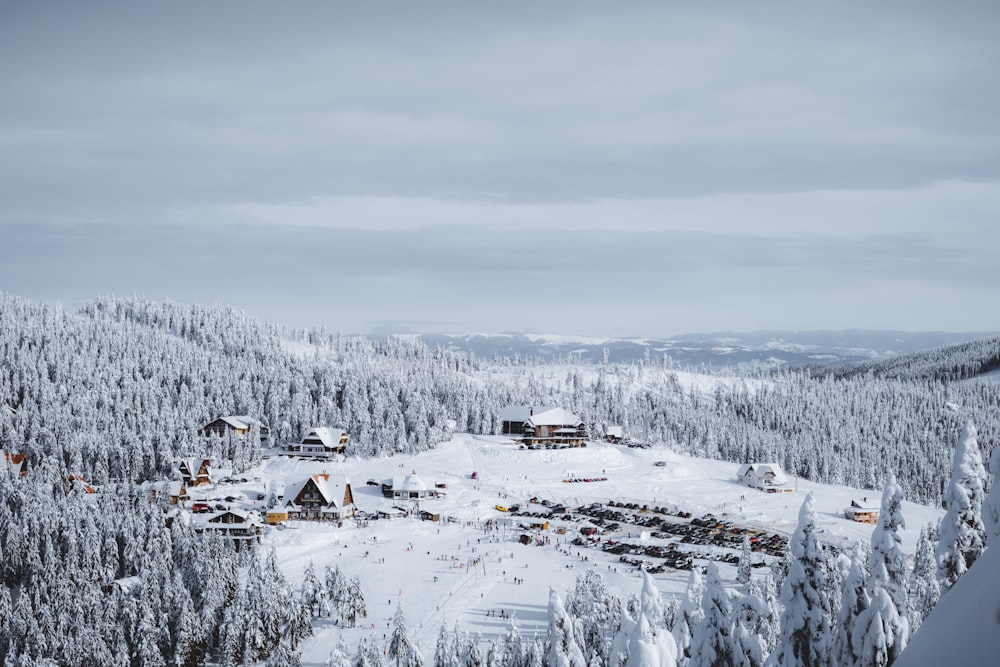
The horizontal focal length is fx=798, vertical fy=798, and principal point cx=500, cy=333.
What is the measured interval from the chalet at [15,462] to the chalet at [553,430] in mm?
70923

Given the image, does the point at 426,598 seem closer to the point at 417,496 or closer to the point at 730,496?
the point at 417,496

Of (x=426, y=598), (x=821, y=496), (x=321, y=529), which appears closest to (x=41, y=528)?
(x=321, y=529)

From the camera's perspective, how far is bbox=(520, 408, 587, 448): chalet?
434ft

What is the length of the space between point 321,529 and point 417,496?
19.1m

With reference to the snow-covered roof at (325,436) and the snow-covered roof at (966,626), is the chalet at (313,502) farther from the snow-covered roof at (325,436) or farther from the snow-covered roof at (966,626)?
the snow-covered roof at (966,626)

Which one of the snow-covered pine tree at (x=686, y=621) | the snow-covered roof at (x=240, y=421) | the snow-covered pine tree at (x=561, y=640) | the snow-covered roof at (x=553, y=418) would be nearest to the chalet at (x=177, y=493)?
the snow-covered roof at (x=240, y=421)

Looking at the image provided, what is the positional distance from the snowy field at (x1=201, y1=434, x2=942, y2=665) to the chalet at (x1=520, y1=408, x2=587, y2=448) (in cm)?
370

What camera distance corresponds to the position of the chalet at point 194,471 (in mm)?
100000

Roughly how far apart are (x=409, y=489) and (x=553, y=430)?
139 feet

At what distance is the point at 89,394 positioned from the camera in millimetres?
134750

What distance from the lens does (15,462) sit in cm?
10150

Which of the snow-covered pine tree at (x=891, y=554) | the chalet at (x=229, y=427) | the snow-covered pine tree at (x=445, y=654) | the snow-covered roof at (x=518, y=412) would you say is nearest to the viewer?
the snow-covered pine tree at (x=891, y=554)

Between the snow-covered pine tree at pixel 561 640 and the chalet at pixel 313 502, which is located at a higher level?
the snow-covered pine tree at pixel 561 640

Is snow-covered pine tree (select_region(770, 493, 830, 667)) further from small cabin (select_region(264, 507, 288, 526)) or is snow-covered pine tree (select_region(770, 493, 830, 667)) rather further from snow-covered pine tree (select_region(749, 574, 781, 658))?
small cabin (select_region(264, 507, 288, 526))
